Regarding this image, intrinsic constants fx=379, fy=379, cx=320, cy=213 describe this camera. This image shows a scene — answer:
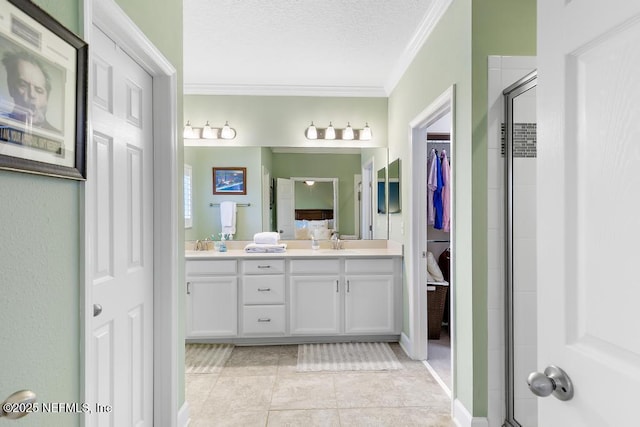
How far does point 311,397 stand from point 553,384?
1.99 m

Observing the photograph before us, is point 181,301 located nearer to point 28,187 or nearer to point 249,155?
point 28,187

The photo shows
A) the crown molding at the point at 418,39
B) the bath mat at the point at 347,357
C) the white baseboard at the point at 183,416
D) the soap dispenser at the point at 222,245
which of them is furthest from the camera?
the soap dispenser at the point at 222,245

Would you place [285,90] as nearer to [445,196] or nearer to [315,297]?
[445,196]

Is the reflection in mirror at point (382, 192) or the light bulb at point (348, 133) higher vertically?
the light bulb at point (348, 133)

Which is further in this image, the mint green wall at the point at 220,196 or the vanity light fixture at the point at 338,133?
the vanity light fixture at the point at 338,133

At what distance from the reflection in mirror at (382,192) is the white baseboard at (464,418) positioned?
83.1 inches

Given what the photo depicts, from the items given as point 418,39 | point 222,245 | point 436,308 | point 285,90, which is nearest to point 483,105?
point 418,39

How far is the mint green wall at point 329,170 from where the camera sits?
409 cm

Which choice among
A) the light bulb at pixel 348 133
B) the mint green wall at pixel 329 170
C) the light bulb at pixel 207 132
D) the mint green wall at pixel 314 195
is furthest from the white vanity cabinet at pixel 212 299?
the light bulb at pixel 348 133

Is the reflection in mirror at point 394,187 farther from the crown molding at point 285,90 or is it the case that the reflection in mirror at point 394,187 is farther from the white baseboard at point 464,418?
the white baseboard at point 464,418

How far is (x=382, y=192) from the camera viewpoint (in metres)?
3.97

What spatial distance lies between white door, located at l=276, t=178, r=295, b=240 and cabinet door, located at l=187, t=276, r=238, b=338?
0.87m

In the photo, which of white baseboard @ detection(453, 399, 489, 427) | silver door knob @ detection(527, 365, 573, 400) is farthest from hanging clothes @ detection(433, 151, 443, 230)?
silver door knob @ detection(527, 365, 573, 400)

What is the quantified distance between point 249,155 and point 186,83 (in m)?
0.95
